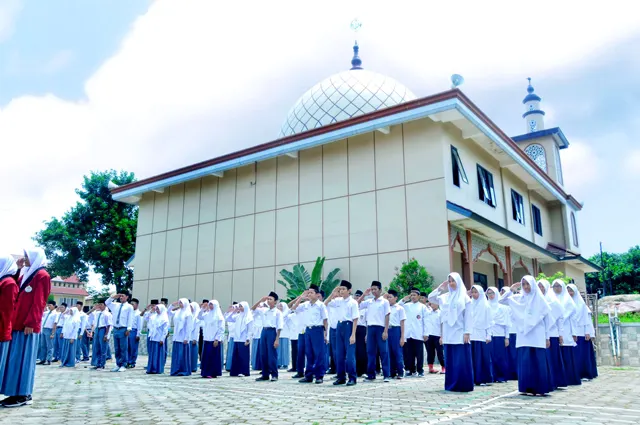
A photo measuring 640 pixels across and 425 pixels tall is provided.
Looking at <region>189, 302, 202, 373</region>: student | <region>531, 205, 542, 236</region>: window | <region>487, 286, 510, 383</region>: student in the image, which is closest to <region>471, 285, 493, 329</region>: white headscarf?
<region>487, 286, 510, 383</region>: student

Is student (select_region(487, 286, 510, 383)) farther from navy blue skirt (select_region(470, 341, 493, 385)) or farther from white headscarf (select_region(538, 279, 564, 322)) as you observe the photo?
white headscarf (select_region(538, 279, 564, 322))

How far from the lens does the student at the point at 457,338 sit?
7.75 meters

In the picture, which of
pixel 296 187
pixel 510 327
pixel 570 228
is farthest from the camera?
pixel 570 228

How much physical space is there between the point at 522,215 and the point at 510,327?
42.1 feet

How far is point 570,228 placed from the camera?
2600cm

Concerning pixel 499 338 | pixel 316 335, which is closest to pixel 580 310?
pixel 499 338

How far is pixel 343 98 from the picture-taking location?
2239cm

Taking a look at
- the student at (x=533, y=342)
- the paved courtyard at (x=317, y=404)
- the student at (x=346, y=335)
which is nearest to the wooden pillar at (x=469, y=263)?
the paved courtyard at (x=317, y=404)

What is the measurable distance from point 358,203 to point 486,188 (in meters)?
4.98

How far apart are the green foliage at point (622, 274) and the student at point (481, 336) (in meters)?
40.9

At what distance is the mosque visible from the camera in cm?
1603

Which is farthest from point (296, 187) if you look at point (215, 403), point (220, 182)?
point (215, 403)

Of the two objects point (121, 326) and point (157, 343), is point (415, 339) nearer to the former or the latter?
point (157, 343)

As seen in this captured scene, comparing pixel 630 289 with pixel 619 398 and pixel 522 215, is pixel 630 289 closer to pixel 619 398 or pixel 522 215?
pixel 522 215
